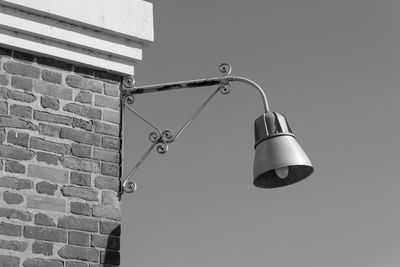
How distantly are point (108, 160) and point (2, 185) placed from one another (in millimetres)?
732

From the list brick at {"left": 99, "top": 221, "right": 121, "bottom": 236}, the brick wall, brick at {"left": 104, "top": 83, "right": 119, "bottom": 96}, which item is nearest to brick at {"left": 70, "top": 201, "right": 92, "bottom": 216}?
the brick wall

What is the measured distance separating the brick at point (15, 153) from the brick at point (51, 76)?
485mm

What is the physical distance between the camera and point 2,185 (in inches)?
200

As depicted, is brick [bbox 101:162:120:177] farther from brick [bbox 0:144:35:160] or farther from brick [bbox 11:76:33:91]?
brick [bbox 11:76:33:91]

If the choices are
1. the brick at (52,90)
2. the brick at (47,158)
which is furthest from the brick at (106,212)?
the brick at (52,90)

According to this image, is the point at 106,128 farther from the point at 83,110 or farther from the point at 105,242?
the point at 105,242

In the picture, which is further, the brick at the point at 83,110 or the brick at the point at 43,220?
the brick at the point at 83,110

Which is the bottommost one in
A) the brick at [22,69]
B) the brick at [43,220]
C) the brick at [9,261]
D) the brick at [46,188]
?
the brick at [9,261]

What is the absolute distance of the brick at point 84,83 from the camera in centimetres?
554

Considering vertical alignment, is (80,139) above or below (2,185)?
above

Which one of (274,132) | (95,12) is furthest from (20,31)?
(274,132)

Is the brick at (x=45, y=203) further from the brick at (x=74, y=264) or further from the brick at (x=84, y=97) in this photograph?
the brick at (x=84, y=97)

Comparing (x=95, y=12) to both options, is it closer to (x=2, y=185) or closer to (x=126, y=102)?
(x=126, y=102)

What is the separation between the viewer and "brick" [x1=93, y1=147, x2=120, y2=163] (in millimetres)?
5508
